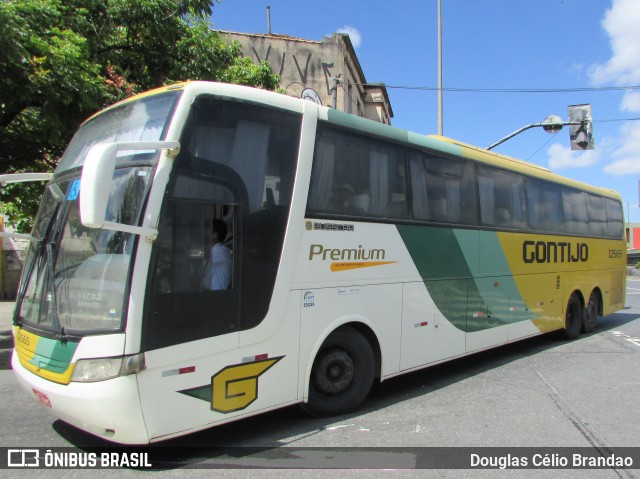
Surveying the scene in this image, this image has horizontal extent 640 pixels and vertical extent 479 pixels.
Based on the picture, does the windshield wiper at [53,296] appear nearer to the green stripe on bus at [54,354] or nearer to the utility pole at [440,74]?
the green stripe on bus at [54,354]

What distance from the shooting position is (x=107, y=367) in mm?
3574

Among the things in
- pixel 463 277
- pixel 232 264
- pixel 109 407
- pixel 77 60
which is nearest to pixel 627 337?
pixel 463 277

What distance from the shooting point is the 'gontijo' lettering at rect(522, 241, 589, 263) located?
8.68 metres

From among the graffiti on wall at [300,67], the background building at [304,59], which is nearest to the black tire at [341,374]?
the background building at [304,59]

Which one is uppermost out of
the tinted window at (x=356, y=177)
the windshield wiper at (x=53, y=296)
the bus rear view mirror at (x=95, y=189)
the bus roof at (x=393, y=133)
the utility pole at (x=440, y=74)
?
the utility pole at (x=440, y=74)

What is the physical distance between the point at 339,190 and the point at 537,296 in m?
5.56

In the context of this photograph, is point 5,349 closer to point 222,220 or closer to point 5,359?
point 5,359

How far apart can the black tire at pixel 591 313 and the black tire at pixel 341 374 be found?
7.77 metres

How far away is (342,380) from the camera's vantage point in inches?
210

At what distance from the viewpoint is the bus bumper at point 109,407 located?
3547 millimetres

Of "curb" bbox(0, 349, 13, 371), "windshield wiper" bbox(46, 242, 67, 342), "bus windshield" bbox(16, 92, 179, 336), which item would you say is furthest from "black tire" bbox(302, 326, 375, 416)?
"curb" bbox(0, 349, 13, 371)

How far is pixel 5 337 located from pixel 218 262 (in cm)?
867

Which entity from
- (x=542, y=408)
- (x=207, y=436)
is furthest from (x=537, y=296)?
(x=207, y=436)

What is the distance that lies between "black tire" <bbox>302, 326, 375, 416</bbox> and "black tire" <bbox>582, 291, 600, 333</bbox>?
777 cm
